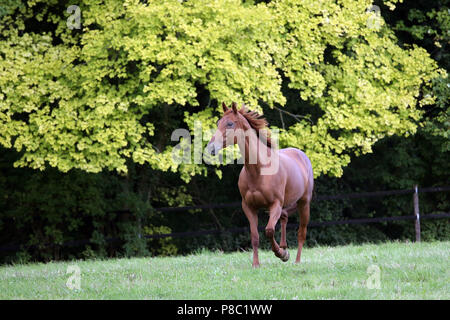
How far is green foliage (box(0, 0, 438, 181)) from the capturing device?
12492mm

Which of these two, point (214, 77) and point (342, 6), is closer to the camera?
point (214, 77)

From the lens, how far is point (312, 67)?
14664 millimetres

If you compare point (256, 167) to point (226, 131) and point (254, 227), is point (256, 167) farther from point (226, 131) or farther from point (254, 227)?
point (254, 227)

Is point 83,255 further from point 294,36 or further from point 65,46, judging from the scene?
point 294,36

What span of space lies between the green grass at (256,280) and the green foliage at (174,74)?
4.13m

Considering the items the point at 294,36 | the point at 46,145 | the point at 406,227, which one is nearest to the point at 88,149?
the point at 46,145

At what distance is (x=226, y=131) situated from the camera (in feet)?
25.8

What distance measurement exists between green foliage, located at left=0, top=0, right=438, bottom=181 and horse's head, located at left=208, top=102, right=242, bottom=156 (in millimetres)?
4354

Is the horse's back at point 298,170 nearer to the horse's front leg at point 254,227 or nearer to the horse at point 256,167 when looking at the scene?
the horse at point 256,167

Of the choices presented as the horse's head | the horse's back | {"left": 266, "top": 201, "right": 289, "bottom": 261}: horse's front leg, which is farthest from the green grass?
the horse's head

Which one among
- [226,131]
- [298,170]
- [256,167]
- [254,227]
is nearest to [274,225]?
[254,227]

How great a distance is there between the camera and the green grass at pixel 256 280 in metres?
6.28

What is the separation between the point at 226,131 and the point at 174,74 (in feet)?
16.8
